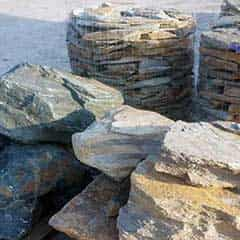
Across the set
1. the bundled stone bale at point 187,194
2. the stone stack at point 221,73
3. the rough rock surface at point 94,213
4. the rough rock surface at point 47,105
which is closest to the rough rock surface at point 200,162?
the bundled stone bale at point 187,194

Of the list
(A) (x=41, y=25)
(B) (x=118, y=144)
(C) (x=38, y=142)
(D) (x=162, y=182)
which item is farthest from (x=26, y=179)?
(A) (x=41, y=25)

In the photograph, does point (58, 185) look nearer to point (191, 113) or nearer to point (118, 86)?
point (118, 86)

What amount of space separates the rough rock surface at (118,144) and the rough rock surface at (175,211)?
23 cm

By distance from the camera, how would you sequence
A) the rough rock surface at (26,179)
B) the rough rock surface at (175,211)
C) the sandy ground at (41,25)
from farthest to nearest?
the sandy ground at (41,25)
the rough rock surface at (26,179)
the rough rock surface at (175,211)

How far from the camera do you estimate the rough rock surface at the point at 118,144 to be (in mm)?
2707

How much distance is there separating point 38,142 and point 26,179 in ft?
0.77

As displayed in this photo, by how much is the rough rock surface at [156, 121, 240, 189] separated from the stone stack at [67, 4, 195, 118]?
4.86ft

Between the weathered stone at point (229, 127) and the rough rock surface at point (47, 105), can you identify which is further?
the rough rock surface at point (47, 105)

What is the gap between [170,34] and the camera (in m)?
3.92

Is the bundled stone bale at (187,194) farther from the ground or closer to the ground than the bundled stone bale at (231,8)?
closer to the ground

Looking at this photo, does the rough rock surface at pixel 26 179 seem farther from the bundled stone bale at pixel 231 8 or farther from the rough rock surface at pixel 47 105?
the bundled stone bale at pixel 231 8

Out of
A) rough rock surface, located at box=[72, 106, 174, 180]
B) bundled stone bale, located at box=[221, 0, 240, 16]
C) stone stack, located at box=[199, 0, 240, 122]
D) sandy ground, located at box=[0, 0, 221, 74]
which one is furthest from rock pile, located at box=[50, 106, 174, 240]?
sandy ground, located at box=[0, 0, 221, 74]

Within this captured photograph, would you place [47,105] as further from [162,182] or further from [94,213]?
[162,182]

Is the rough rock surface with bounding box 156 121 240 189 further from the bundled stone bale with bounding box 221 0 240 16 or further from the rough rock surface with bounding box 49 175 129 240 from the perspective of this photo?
the bundled stone bale with bounding box 221 0 240 16
